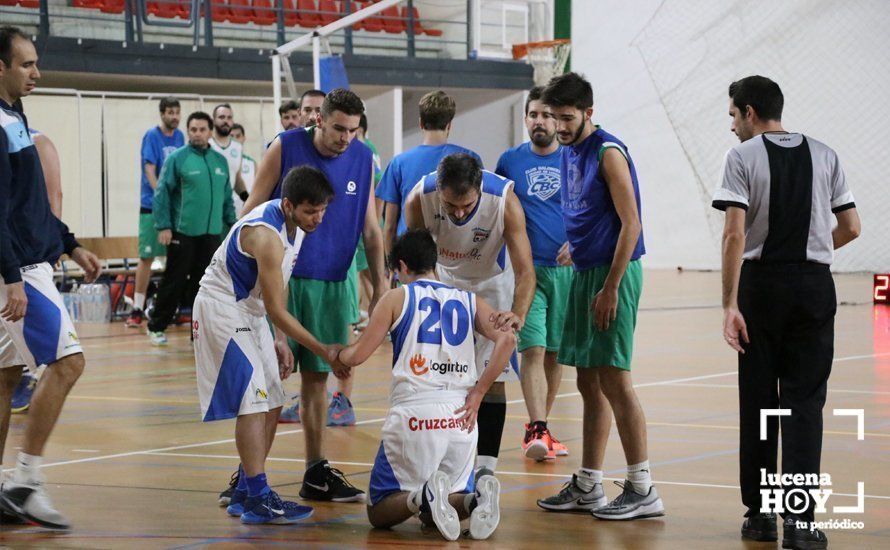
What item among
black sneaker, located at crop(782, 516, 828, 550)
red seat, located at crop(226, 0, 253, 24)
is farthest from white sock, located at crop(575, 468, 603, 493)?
red seat, located at crop(226, 0, 253, 24)

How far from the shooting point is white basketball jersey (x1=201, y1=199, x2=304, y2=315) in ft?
16.9

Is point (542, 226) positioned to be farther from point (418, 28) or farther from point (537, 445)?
point (418, 28)

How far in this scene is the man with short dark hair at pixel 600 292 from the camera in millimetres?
5223

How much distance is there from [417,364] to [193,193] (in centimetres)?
796

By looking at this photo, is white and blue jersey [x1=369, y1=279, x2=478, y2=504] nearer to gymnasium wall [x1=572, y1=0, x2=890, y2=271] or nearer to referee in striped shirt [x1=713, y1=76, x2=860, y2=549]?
referee in striped shirt [x1=713, y1=76, x2=860, y2=549]

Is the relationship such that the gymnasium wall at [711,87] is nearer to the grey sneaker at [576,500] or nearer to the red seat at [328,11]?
the red seat at [328,11]

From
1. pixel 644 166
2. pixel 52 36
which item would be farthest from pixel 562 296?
pixel 644 166

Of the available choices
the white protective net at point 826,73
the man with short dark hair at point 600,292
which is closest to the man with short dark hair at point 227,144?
the man with short dark hair at point 600,292

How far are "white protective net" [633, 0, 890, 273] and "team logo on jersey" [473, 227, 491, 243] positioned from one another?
16.2m

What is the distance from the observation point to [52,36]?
59.2 feet

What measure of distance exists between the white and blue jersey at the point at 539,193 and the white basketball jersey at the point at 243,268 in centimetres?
212

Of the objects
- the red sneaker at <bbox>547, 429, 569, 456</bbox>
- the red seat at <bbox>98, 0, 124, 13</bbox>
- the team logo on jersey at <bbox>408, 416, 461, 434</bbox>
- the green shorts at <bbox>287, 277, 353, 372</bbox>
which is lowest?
the red sneaker at <bbox>547, 429, 569, 456</bbox>

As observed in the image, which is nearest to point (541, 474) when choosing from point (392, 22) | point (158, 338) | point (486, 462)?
point (486, 462)

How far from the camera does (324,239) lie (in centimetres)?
588
